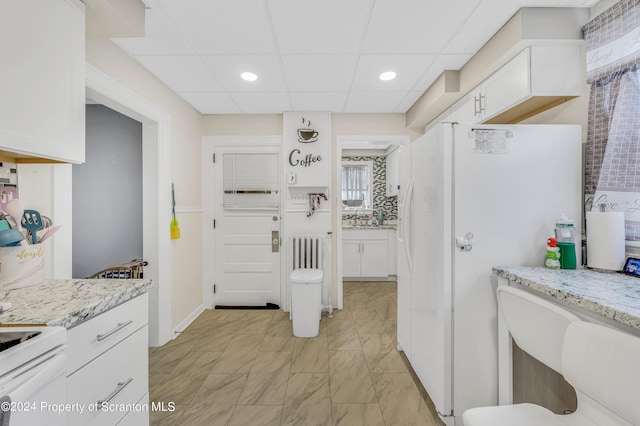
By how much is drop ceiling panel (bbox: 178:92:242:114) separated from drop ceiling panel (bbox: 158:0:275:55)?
2.58ft

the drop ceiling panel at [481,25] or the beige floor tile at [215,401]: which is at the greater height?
the drop ceiling panel at [481,25]

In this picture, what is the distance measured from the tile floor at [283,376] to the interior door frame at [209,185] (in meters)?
0.41

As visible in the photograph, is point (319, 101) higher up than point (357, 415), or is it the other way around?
point (319, 101)

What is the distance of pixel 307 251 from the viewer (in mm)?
3154

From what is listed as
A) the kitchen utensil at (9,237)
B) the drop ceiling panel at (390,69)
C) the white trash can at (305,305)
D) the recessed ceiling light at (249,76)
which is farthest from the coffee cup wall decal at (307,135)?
the kitchen utensil at (9,237)

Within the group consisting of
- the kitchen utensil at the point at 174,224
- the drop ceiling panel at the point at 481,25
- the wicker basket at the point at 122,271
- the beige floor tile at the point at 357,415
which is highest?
the drop ceiling panel at the point at 481,25

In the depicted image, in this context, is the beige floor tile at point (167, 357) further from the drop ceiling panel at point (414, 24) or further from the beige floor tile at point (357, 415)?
the drop ceiling panel at point (414, 24)

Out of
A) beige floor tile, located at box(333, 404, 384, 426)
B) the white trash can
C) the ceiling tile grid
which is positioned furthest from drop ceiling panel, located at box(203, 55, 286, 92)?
beige floor tile, located at box(333, 404, 384, 426)

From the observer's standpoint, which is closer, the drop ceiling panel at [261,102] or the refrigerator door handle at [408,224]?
the refrigerator door handle at [408,224]

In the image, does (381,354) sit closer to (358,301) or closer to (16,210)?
(358,301)

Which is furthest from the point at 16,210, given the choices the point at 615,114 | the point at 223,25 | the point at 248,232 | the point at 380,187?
the point at 380,187

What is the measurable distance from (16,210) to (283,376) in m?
1.84

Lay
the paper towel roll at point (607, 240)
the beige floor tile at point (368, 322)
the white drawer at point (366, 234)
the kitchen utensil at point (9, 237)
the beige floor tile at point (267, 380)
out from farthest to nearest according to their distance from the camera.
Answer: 1. the white drawer at point (366, 234)
2. the beige floor tile at point (368, 322)
3. the beige floor tile at point (267, 380)
4. the paper towel roll at point (607, 240)
5. the kitchen utensil at point (9, 237)

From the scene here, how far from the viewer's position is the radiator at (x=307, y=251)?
10.3ft
